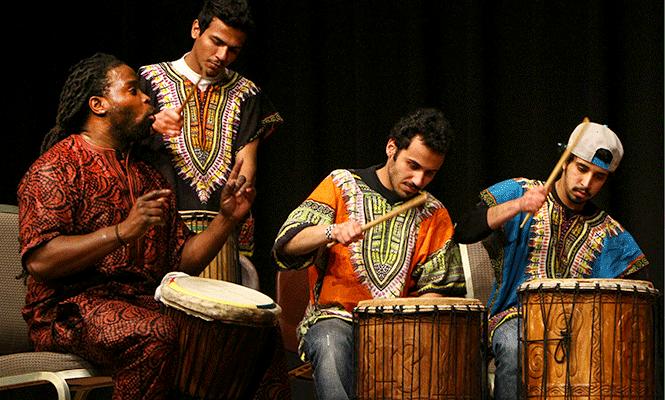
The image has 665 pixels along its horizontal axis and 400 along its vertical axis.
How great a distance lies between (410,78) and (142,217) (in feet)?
7.04

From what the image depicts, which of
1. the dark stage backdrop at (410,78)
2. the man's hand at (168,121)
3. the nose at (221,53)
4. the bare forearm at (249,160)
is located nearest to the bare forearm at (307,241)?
the bare forearm at (249,160)

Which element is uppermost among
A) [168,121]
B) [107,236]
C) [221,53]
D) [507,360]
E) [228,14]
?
[228,14]

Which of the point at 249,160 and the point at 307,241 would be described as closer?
the point at 307,241

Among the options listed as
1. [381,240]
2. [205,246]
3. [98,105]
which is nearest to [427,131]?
[381,240]

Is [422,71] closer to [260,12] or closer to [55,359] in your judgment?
[260,12]

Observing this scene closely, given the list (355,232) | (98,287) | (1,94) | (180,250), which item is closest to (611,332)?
(355,232)

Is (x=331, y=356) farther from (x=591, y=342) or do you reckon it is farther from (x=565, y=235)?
(x=565, y=235)

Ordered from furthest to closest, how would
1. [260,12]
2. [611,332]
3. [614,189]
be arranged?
1. [260,12]
2. [614,189]
3. [611,332]

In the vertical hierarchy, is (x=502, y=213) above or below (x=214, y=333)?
above

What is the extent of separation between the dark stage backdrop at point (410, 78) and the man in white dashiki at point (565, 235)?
28.9 inches

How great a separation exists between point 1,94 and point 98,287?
1927 millimetres

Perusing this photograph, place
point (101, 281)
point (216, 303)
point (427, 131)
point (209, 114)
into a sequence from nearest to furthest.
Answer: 1. point (216, 303)
2. point (101, 281)
3. point (427, 131)
4. point (209, 114)

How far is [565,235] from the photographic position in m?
3.32

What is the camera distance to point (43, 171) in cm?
257
